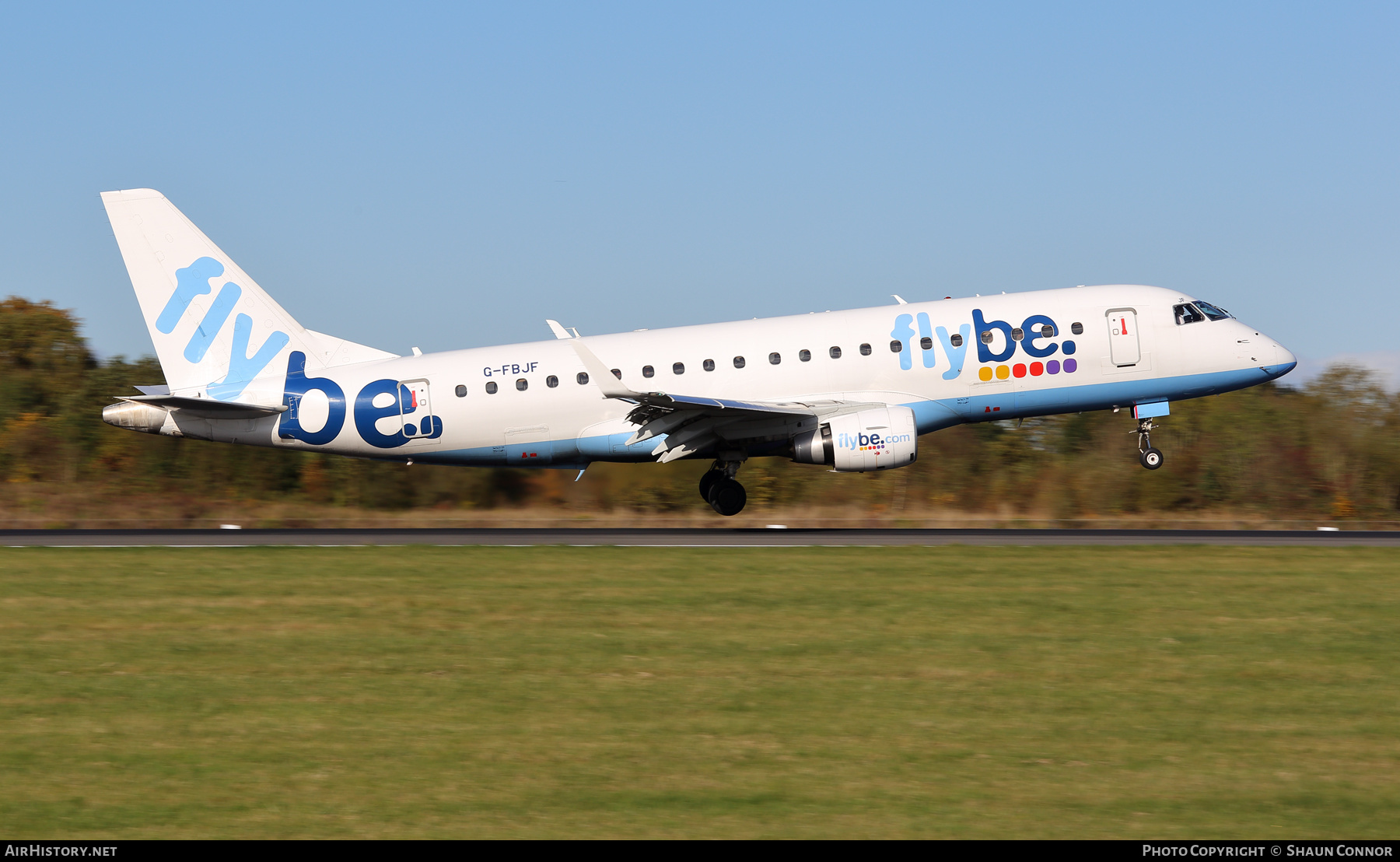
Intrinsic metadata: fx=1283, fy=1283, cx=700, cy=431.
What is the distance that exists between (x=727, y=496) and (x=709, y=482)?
0.70 m

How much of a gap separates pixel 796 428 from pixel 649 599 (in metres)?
11.0

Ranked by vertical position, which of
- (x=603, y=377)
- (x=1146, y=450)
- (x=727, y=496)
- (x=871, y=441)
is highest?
(x=603, y=377)

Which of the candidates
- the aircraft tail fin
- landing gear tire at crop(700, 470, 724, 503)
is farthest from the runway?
the aircraft tail fin

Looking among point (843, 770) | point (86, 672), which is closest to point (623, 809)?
point (843, 770)

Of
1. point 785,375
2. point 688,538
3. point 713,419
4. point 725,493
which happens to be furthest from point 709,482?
point 688,538

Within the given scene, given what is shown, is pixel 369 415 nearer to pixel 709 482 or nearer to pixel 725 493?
pixel 709 482

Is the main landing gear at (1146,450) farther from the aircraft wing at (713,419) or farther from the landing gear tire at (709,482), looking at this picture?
the landing gear tire at (709,482)

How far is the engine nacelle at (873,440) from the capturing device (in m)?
26.1

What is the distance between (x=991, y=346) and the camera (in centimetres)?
2714

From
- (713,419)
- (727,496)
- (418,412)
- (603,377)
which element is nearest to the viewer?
(603,377)

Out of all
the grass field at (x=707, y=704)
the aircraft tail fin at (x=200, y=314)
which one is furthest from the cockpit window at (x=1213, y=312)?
the aircraft tail fin at (x=200, y=314)

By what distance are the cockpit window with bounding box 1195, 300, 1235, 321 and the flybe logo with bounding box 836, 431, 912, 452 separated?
7.56 meters

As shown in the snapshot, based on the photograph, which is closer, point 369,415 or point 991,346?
point 991,346

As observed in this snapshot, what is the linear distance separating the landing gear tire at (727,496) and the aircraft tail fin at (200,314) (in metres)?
8.11
